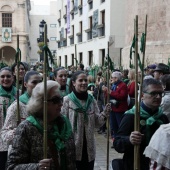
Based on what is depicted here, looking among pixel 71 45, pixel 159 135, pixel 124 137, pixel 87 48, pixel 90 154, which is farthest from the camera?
pixel 71 45

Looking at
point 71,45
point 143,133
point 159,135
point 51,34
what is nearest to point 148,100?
point 143,133

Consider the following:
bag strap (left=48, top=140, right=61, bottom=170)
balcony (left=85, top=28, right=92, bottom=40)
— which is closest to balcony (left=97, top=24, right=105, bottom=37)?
balcony (left=85, top=28, right=92, bottom=40)

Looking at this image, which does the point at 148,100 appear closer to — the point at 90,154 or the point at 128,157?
the point at 128,157

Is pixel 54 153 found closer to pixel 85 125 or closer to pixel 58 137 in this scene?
pixel 58 137

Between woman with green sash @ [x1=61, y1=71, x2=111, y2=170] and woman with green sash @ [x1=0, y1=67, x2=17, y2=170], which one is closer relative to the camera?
woman with green sash @ [x1=61, y1=71, x2=111, y2=170]

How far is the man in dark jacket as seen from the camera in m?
3.83

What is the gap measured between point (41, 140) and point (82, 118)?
2.05 metres

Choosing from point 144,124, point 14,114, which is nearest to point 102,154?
point 14,114

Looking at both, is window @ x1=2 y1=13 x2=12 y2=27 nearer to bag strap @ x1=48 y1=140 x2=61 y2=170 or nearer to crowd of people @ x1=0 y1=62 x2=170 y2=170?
crowd of people @ x1=0 y1=62 x2=170 y2=170

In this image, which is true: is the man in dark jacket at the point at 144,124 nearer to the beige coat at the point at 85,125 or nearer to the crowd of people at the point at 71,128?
the crowd of people at the point at 71,128

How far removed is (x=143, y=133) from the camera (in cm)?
387

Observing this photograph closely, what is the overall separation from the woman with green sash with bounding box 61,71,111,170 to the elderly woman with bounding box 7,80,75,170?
5.45ft

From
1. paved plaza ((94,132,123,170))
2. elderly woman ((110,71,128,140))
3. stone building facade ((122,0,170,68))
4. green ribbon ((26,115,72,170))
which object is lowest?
paved plaza ((94,132,123,170))

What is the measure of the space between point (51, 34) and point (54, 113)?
71.1 metres
